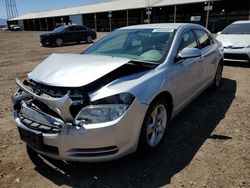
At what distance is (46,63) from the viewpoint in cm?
350

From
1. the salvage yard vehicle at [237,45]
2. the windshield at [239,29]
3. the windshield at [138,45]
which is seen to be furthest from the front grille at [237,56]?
the windshield at [138,45]

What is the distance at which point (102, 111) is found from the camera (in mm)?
2660

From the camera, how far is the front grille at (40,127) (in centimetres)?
268

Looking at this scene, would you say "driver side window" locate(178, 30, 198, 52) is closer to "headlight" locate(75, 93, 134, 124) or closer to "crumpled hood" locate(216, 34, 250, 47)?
"headlight" locate(75, 93, 134, 124)

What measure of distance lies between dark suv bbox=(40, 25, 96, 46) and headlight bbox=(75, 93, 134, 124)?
17.4 meters

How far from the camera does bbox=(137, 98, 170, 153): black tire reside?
305 cm

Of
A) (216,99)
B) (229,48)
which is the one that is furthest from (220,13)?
(216,99)

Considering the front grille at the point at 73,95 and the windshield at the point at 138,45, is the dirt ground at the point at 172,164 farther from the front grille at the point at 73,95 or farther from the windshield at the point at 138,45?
the windshield at the point at 138,45

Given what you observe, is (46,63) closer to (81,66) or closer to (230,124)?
(81,66)

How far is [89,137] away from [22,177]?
1.04m

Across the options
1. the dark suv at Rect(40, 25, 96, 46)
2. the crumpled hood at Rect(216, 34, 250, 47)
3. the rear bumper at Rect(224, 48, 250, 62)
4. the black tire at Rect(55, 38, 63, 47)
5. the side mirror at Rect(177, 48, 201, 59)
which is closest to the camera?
the side mirror at Rect(177, 48, 201, 59)

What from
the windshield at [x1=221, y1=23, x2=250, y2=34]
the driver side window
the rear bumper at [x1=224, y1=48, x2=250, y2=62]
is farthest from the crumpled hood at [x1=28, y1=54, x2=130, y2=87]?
the windshield at [x1=221, y1=23, x2=250, y2=34]

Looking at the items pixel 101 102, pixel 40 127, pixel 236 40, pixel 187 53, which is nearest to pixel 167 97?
pixel 187 53

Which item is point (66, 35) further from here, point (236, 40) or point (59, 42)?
point (236, 40)
